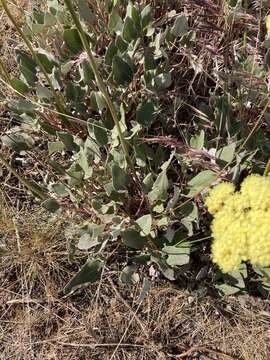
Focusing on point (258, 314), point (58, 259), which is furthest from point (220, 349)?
point (58, 259)

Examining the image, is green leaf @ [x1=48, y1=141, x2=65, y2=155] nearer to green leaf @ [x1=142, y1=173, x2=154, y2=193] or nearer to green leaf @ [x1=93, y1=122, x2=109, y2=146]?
green leaf @ [x1=93, y1=122, x2=109, y2=146]

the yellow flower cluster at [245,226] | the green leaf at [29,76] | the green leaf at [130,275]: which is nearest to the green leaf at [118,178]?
the green leaf at [130,275]

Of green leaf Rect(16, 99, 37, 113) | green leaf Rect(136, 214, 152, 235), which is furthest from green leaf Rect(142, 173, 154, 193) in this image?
green leaf Rect(16, 99, 37, 113)

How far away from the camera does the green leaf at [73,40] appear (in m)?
2.26

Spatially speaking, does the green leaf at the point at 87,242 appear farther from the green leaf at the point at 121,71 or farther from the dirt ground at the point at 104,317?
the green leaf at the point at 121,71

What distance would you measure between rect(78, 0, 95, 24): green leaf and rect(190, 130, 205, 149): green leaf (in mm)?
672

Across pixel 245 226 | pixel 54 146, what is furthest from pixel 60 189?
pixel 245 226

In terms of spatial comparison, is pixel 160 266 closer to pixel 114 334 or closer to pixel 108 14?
pixel 114 334

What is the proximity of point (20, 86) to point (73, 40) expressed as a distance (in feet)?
0.99

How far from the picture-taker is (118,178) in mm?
1962

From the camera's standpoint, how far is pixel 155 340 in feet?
7.34

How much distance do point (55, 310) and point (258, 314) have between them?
→ 856 millimetres

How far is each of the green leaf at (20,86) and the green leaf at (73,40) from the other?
255mm

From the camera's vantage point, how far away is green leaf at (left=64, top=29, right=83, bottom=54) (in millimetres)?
2257
